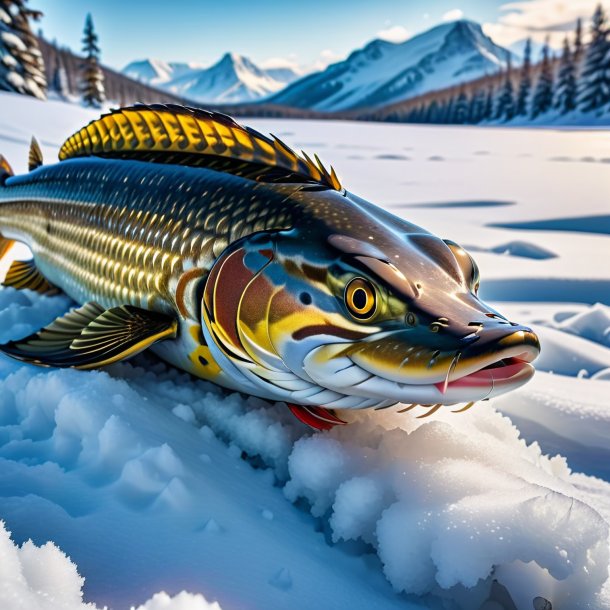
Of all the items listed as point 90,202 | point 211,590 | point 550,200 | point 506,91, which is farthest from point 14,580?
point 506,91

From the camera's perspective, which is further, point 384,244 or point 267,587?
point 384,244

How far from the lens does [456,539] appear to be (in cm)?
141

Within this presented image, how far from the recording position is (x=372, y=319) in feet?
5.35

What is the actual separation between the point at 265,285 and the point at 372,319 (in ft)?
1.20

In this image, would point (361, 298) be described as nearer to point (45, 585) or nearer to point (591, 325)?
point (45, 585)

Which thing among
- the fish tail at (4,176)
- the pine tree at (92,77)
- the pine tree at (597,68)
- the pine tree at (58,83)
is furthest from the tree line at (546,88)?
the fish tail at (4,176)

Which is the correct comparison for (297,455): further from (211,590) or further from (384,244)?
(384,244)

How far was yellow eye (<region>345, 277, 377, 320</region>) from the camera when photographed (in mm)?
1630

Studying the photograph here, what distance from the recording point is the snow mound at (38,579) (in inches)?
42.1

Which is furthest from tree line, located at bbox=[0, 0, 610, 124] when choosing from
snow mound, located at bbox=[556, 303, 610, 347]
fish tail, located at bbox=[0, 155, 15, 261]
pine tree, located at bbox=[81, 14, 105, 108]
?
snow mound, located at bbox=[556, 303, 610, 347]

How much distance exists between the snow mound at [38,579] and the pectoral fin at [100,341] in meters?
0.93

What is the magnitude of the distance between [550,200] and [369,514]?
7363 mm

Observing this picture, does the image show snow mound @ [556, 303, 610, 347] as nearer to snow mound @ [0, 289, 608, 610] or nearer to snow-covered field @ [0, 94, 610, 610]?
snow-covered field @ [0, 94, 610, 610]

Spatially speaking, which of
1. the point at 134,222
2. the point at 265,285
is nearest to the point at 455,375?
the point at 265,285
